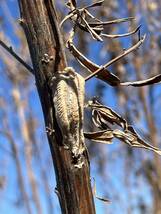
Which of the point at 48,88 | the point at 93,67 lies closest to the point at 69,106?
the point at 48,88

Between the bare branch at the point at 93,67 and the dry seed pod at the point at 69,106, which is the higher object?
the bare branch at the point at 93,67

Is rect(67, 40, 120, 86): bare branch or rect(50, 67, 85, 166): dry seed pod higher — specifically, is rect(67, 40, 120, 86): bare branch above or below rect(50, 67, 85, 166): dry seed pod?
above

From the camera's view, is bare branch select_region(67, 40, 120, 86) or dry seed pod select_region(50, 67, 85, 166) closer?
dry seed pod select_region(50, 67, 85, 166)

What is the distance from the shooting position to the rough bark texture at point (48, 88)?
0.91m

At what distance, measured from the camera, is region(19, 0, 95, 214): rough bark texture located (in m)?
0.91

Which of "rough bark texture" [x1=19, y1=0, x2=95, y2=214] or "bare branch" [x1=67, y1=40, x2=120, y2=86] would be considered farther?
"bare branch" [x1=67, y1=40, x2=120, y2=86]

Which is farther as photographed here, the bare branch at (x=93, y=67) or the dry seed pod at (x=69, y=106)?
the bare branch at (x=93, y=67)

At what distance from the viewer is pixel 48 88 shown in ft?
3.07

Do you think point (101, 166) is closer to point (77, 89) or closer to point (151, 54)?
point (151, 54)

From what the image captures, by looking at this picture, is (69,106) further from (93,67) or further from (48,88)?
(93,67)

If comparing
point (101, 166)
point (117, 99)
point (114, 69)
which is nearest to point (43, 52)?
point (114, 69)

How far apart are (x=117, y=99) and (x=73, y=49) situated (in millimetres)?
5416

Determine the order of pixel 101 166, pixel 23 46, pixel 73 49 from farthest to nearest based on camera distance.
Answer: pixel 101 166
pixel 23 46
pixel 73 49

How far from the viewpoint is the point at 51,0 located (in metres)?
0.98
